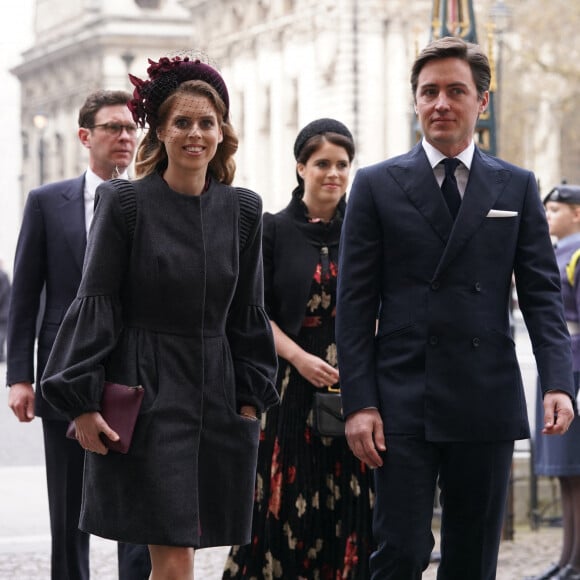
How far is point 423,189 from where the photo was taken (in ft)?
18.5

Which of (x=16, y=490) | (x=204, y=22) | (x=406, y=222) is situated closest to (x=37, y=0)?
(x=204, y=22)

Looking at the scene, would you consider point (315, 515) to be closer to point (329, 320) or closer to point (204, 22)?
point (329, 320)

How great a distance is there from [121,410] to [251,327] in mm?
569

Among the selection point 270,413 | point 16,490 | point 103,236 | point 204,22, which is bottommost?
point 16,490

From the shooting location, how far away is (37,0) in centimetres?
9850

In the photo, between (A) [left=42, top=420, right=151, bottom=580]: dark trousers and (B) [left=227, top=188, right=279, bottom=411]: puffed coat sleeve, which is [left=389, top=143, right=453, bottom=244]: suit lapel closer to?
(B) [left=227, top=188, right=279, bottom=411]: puffed coat sleeve

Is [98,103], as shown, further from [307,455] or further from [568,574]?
[568,574]

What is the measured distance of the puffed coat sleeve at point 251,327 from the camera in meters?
5.46

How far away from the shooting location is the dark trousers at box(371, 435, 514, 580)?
5480 mm

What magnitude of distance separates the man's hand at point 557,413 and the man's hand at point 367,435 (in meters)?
0.51

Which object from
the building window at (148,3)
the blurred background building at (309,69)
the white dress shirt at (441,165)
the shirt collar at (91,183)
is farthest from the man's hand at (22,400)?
the building window at (148,3)

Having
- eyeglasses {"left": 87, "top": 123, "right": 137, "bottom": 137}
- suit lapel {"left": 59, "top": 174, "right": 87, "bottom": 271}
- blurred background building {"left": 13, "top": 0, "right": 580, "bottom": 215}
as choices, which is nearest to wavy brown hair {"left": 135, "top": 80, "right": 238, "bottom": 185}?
suit lapel {"left": 59, "top": 174, "right": 87, "bottom": 271}

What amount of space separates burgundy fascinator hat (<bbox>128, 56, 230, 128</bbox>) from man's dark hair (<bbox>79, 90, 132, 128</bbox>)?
1485 mm

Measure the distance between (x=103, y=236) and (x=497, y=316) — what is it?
1.27 m
